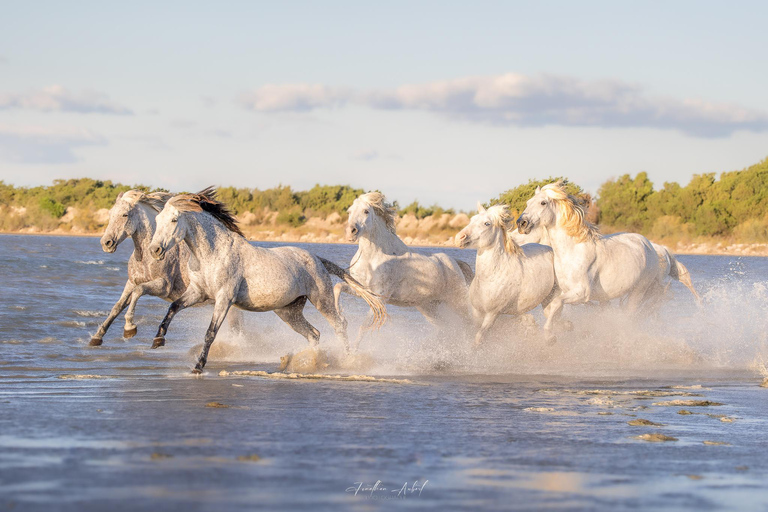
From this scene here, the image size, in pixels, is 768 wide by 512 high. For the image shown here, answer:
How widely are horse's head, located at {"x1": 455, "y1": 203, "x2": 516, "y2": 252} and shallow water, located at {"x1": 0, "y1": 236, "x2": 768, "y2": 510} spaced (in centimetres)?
113

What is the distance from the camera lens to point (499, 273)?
11.1 m

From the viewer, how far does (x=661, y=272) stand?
41.4 ft

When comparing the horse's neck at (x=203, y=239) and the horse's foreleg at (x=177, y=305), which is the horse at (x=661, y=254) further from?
the horse's foreleg at (x=177, y=305)

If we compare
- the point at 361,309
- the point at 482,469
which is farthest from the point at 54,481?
the point at 361,309

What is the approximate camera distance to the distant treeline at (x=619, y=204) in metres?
68.4

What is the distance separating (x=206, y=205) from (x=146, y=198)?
123cm

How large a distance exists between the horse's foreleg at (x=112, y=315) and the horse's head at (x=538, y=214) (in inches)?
168

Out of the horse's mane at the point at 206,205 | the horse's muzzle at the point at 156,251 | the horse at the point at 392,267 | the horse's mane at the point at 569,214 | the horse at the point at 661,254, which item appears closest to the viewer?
the horse's muzzle at the point at 156,251

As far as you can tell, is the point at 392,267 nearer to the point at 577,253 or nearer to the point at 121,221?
the point at 577,253

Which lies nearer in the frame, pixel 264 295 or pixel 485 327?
pixel 264 295

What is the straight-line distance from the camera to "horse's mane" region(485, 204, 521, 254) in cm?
1110

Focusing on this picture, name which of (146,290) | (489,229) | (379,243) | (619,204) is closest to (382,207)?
(379,243)

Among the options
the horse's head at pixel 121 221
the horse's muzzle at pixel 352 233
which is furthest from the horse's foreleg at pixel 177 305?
the horse's muzzle at pixel 352 233

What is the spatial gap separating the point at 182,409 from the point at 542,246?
6.10m
